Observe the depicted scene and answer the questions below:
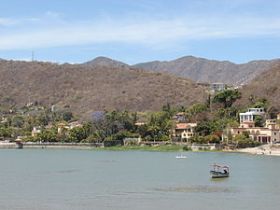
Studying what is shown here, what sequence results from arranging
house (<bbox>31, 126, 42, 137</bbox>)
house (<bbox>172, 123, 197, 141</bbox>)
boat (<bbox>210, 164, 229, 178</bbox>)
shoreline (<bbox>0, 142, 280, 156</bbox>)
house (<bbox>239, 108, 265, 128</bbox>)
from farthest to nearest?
house (<bbox>31, 126, 42, 137</bbox>), house (<bbox>172, 123, 197, 141</bbox>), house (<bbox>239, 108, 265, 128</bbox>), shoreline (<bbox>0, 142, 280, 156</bbox>), boat (<bbox>210, 164, 229, 178</bbox>)

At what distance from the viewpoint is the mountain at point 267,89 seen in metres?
137

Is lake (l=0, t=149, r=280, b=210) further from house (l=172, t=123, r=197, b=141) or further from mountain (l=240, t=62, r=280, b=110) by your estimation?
mountain (l=240, t=62, r=280, b=110)

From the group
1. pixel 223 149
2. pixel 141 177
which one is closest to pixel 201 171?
pixel 141 177

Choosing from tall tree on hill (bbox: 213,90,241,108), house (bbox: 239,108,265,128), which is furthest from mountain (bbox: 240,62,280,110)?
house (bbox: 239,108,265,128)

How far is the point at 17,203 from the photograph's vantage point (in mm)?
37000

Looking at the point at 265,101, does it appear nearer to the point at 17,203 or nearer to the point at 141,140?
the point at 141,140

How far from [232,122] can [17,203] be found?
7895 cm

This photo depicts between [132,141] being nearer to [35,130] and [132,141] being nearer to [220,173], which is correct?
[35,130]

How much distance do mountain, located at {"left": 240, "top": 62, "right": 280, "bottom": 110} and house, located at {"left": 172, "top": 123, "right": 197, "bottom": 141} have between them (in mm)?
18063

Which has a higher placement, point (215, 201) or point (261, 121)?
point (261, 121)

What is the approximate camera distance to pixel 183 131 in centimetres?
11712

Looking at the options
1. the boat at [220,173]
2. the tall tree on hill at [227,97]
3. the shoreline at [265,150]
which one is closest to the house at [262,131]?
the shoreline at [265,150]

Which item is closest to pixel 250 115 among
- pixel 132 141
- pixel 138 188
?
pixel 132 141

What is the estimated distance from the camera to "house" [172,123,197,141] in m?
114
